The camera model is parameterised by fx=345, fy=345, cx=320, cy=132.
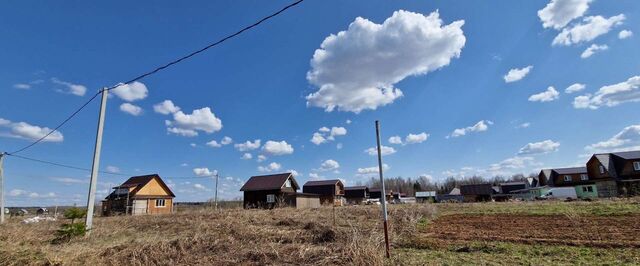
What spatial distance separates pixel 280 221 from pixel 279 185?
23479 millimetres

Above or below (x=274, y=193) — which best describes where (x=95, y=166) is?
above

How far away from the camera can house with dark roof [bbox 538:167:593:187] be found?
175 ft

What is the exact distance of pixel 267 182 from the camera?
4253 cm

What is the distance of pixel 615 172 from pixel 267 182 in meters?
45.1

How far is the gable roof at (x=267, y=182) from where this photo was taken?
4128 cm

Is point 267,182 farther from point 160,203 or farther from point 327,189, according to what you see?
point 327,189

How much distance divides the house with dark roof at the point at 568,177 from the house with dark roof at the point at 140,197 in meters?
58.5

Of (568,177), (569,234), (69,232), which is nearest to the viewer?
(569,234)

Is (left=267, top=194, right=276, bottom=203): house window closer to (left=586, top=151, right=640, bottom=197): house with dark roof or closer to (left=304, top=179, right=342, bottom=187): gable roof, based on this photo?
(left=304, top=179, right=342, bottom=187): gable roof

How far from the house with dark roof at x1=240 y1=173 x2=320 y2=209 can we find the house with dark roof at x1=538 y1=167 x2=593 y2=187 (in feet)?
137

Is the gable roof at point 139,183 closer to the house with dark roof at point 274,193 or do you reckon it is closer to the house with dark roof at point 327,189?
the house with dark roof at point 274,193

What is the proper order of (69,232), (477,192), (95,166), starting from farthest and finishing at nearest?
(477,192)
(95,166)
(69,232)

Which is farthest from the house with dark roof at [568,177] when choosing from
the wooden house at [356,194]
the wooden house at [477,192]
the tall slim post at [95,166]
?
the tall slim post at [95,166]

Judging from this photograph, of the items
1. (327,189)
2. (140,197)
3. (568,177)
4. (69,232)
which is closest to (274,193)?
(140,197)
